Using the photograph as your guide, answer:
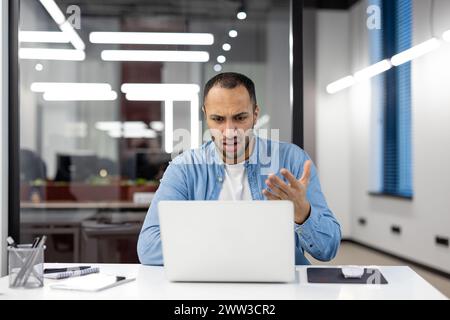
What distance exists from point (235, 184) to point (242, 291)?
0.84 meters

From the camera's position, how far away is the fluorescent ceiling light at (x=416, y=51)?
4742 millimetres

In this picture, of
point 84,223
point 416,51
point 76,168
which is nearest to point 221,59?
point 76,168

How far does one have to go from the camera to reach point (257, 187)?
2367mm

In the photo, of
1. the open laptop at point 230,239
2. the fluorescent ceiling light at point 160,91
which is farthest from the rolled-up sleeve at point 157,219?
the fluorescent ceiling light at point 160,91

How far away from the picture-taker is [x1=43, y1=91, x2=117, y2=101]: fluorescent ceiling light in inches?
135

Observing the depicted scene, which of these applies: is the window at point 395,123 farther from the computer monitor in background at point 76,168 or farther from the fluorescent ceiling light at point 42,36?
the fluorescent ceiling light at point 42,36

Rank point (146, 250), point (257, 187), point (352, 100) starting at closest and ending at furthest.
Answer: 1. point (146, 250)
2. point (257, 187)
3. point (352, 100)

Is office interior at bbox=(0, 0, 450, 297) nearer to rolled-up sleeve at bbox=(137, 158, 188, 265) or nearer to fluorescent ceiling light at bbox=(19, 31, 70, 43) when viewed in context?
fluorescent ceiling light at bbox=(19, 31, 70, 43)

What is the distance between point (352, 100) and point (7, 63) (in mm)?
3249

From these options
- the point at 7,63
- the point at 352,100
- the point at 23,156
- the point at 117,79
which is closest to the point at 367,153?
the point at 352,100

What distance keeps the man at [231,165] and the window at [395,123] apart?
115 inches

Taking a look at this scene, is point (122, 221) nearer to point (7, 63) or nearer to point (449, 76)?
point (7, 63)
